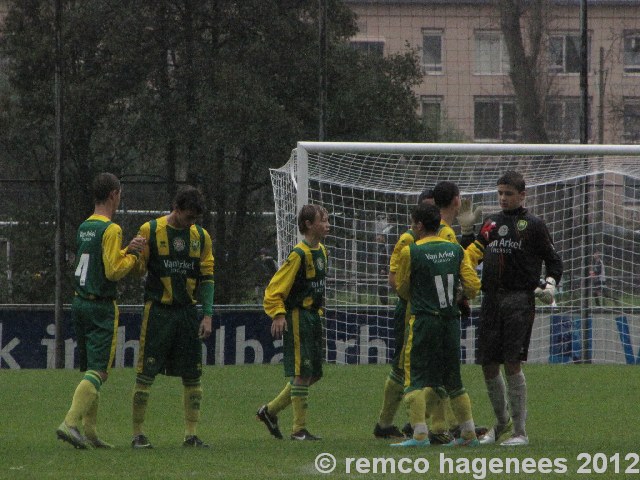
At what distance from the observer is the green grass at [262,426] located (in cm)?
708

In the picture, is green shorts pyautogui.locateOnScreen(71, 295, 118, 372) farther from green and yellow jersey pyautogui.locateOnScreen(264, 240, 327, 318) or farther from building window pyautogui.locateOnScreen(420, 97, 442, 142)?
building window pyautogui.locateOnScreen(420, 97, 442, 142)

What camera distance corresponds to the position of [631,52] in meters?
21.4

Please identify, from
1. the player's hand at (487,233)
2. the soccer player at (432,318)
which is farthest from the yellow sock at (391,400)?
the player's hand at (487,233)

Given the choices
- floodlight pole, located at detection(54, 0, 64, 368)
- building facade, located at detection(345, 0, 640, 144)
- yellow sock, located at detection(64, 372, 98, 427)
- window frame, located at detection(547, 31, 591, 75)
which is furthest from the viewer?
building facade, located at detection(345, 0, 640, 144)

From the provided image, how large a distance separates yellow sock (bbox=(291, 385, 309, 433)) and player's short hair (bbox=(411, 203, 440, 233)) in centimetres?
164

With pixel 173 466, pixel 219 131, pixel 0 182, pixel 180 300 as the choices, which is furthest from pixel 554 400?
pixel 0 182

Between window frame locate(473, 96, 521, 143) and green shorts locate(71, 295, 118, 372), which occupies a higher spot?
window frame locate(473, 96, 521, 143)

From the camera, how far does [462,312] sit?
8.80 meters

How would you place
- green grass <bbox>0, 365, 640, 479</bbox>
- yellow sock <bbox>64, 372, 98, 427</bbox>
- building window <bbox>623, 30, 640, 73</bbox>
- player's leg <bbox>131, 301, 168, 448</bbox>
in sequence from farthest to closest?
building window <bbox>623, 30, 640, 73</bbox> < player's leg <bbox>131, 301, 168, 448</bbox> < yellow sock <bbox>64, 372, 98, 427</bbox> < green grass <bbox>0, 365, 640, 479</bbox>

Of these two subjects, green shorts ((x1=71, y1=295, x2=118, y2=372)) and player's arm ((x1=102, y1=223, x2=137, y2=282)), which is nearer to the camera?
player's arm ((x1=102, y1=223, x2=137, y2=282))

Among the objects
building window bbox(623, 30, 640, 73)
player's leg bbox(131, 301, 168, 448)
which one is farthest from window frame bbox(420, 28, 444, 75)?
player's leg bbox(131, 301, 168, 448)

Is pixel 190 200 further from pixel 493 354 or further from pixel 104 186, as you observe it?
pixel 493 354

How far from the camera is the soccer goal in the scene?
15.0 metres

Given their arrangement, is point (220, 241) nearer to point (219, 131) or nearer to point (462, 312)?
point (219, 131)
